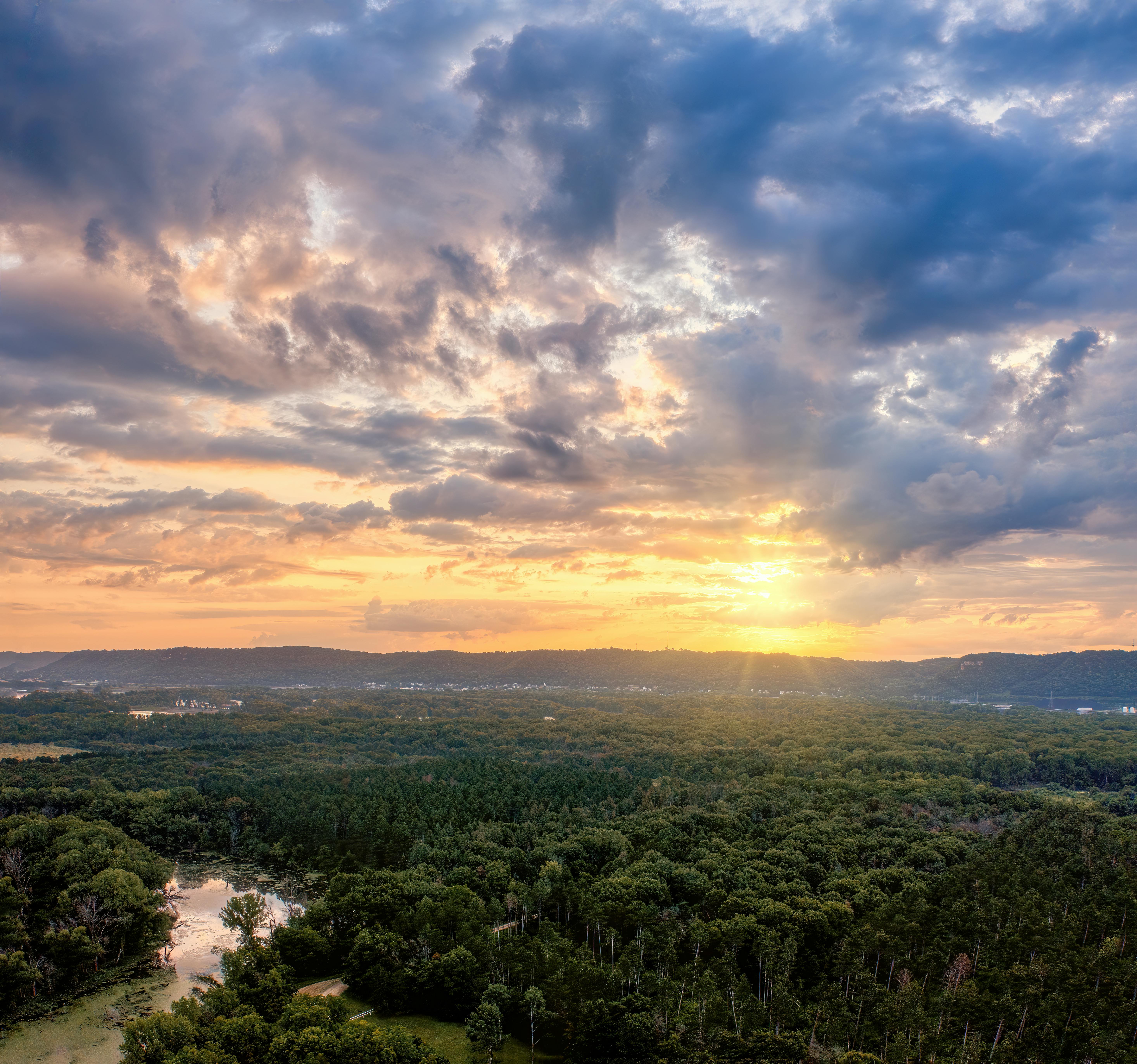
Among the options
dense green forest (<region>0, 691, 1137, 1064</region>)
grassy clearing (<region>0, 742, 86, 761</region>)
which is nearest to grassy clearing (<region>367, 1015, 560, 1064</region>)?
dense green forest (<region>0, 691, 1137, 1064</region>)

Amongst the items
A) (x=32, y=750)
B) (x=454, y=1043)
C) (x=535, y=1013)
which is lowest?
(x=32, y=750)

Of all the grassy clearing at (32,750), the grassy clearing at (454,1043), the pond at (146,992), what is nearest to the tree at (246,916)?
the pond at (146,992)

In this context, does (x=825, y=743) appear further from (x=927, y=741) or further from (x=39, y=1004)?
(x=39, y=1004)

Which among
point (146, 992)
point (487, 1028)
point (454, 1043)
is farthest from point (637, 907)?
point (146, 992)

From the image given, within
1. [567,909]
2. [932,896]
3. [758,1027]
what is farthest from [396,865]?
[932,896]

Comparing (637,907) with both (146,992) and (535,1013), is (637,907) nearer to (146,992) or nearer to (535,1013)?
(535,1013)

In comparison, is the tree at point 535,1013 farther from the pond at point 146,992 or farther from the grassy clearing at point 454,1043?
the pond at point 146,992

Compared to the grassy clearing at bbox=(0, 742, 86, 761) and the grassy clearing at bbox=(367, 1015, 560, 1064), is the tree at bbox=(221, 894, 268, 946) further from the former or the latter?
the grassy clearing at bbox=(0, 742, 86, 761)
